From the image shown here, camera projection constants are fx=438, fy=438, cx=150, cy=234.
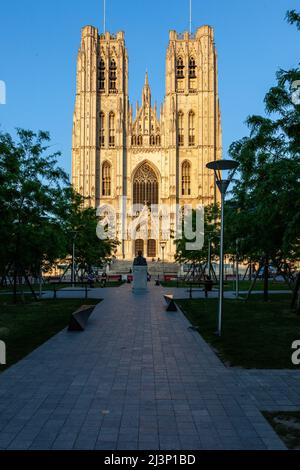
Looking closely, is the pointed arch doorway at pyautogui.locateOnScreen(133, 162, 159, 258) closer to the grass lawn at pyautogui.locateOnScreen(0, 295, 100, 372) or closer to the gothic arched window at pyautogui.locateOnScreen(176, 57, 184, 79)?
the gothic arched window at pyautogui.locateOnScreen(176, 57, 184, 79)

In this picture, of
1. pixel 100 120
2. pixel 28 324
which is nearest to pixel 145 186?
pixel 100 120

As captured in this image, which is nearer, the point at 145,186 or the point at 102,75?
the point at 145,186

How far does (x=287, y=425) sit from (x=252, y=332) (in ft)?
20.8

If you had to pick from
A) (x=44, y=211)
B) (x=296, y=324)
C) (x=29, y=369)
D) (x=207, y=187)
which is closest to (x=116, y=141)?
(x=207, y=187)

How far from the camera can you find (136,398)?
229 inches

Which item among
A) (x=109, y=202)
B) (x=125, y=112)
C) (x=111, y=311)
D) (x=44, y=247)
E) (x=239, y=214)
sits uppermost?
(x=125, y=112)

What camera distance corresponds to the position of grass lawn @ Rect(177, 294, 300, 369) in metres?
8.15

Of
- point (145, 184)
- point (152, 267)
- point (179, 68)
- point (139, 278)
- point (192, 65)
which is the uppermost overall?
point (192, 65)

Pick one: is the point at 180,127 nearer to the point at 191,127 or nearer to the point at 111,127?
the point at 191,127

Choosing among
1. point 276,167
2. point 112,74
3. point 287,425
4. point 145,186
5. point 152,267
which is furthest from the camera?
point 112,74

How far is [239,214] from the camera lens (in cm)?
1748

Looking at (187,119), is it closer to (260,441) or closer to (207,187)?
(207,187)

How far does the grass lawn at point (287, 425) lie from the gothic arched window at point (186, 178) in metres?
61.6

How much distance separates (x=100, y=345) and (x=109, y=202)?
5691 cm
